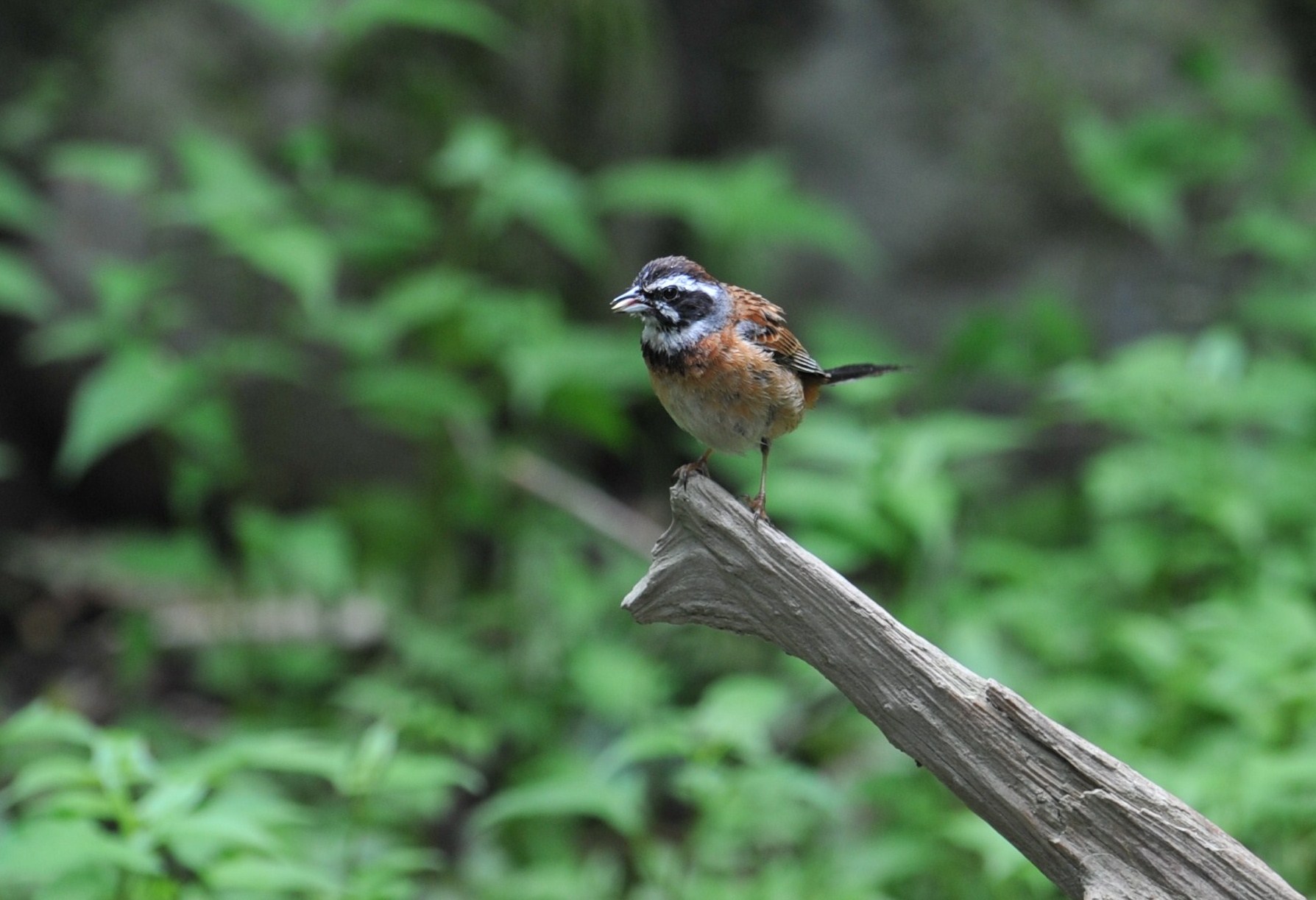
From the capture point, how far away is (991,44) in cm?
794

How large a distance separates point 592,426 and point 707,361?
109 inches

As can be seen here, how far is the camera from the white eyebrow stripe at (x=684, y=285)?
344 centimetres

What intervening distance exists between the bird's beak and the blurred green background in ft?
4.39

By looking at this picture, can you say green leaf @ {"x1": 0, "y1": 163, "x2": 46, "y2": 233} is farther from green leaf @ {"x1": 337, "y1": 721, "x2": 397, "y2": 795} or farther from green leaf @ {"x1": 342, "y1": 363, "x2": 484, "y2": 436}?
green leaf @ {"x1": 337, "y1": 721, "x2": 397, "y2": 795}

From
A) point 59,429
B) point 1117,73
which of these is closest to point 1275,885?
point 1117,73

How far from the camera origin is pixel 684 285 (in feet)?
11.4

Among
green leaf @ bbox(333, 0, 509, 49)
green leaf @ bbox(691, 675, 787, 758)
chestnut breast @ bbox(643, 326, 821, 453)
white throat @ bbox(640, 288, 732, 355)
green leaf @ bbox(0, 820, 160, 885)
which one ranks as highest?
green leaf @ bbox(333, 0, 509, 49)

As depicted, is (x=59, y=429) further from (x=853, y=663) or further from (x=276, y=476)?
(x=853, y=663)

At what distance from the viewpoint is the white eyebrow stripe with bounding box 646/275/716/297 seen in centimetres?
344

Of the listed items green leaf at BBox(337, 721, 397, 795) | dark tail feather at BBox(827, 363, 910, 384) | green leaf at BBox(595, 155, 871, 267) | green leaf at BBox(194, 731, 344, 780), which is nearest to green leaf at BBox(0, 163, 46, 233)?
green leaf at BBox(595, 155, 871, 267)

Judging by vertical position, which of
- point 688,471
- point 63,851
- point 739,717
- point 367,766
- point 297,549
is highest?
point 297,549

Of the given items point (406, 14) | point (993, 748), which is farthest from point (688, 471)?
point (406, 14)

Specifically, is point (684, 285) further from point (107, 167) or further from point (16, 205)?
point (16, 205)

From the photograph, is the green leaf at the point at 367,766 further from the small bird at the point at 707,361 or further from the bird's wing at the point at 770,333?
the bird's wing at the point at 770,333
